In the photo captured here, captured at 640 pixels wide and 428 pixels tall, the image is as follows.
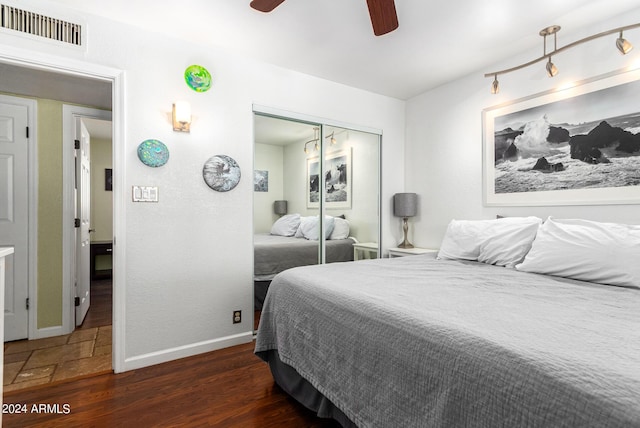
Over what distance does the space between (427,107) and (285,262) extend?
227 centimetres

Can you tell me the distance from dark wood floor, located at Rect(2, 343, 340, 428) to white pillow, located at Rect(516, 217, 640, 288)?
1569 mm

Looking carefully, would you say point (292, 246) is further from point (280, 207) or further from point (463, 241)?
point (463, 241)

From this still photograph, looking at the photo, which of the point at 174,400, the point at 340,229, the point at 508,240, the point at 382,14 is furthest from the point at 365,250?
the point at 382,14

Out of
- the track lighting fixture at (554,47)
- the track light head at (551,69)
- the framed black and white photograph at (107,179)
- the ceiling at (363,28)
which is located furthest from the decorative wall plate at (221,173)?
the framed black and white photograph at (107,179)

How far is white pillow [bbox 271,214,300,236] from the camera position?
3.05m

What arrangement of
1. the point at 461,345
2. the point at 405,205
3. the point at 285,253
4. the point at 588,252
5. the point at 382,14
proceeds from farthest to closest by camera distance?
the point at 405,205, the point at 285,253, the point at 588,252, the point at 382,14, the point at 461,345

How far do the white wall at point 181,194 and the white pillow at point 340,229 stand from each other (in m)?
0.94

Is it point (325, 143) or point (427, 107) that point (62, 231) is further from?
point (427, 107)

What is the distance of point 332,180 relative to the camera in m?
3.33

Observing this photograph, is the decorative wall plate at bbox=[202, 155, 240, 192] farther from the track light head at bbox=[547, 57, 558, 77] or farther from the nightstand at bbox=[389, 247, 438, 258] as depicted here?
the track light head at bbox=[547, 57, 558, 77]

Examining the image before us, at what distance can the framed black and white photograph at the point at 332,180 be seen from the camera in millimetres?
3226

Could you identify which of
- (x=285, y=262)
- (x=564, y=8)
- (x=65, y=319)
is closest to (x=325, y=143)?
(x=285, y=262)

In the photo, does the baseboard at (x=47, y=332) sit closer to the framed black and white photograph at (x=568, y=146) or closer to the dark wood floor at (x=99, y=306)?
the dark wood floor at (x=99, y=306)

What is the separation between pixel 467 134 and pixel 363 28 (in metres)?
1.50
